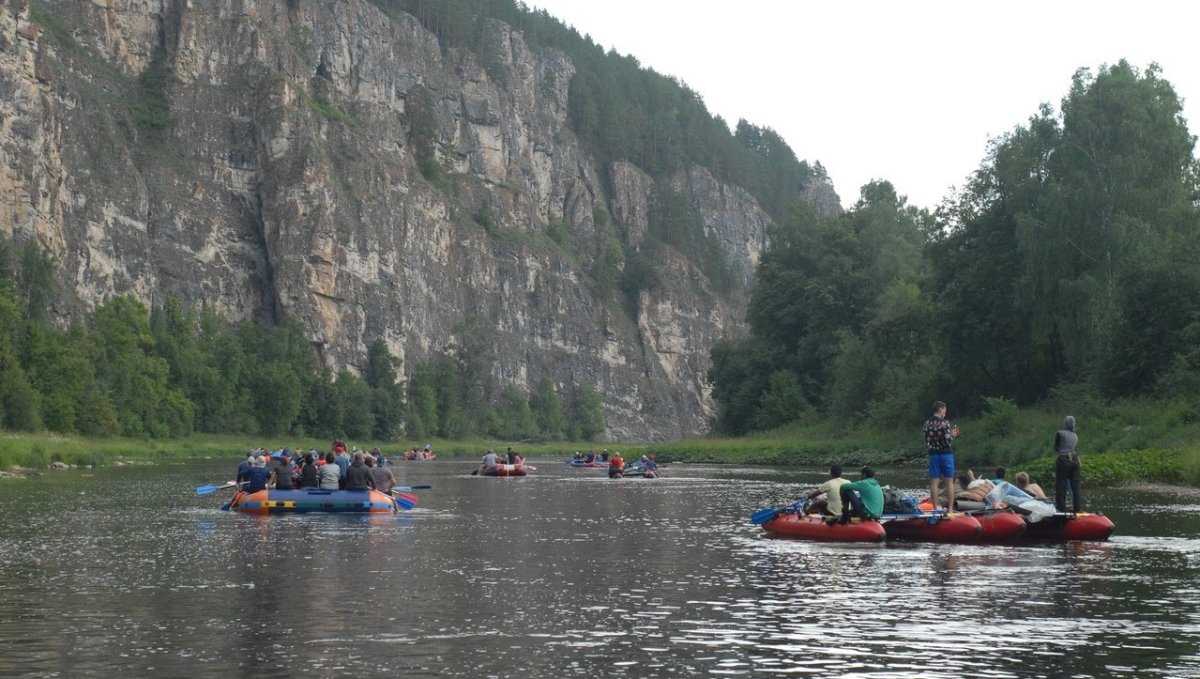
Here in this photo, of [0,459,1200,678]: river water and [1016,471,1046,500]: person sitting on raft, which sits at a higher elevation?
[1016,471,1046,500]: person sitting on raft

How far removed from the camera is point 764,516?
31.2 m

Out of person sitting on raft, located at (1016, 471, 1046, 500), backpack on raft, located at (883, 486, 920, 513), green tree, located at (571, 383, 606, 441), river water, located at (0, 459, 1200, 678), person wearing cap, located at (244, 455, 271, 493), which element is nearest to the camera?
river water, located at (0, 459, 1200, 678)

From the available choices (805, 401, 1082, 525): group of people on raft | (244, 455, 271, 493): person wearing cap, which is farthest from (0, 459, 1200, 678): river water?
(244, 455, 271, 493): person wearing cap

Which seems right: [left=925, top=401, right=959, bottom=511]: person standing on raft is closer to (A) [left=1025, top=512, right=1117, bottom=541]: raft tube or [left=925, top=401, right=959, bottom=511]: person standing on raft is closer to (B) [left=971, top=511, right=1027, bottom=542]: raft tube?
(B) [left=971, top=511, right=1027, bottom=542]: raft tube

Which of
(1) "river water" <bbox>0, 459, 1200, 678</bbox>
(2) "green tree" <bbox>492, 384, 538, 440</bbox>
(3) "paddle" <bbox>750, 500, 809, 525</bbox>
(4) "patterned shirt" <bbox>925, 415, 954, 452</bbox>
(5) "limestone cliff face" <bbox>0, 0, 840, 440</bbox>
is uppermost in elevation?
(5) "limestone cliff face" <bbox>0, 0, 840, 440</bbox>

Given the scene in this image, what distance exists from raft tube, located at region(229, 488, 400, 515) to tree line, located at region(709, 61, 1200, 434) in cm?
2953

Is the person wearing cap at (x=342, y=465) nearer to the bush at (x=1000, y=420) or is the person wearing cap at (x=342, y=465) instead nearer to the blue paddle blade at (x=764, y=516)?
the blue paddle blade at (x=764, y=516)

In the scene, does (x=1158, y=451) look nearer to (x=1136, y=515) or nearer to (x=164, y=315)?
(x=1136, y=515)

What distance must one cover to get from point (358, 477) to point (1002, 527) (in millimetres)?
17575

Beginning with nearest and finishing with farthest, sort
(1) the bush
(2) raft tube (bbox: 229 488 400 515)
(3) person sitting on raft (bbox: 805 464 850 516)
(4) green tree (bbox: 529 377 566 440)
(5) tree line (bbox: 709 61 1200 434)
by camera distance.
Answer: (3) person sitting on raft (bbox: 805 464 850 516) → (2) raft tube (bbox: 229 488 400 515) → (5) tree line (bbox: 709 61 1200 434) → (1) the bush → (4) green tree (bbox: 529 377 566 440)

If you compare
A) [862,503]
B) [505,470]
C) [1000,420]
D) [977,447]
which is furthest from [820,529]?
[505,470]

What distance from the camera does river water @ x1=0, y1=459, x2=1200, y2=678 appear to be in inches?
579

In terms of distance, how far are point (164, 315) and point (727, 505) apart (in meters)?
96.0

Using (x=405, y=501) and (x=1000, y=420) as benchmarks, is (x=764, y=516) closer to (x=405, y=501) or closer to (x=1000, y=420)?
(x=405, y=501)
